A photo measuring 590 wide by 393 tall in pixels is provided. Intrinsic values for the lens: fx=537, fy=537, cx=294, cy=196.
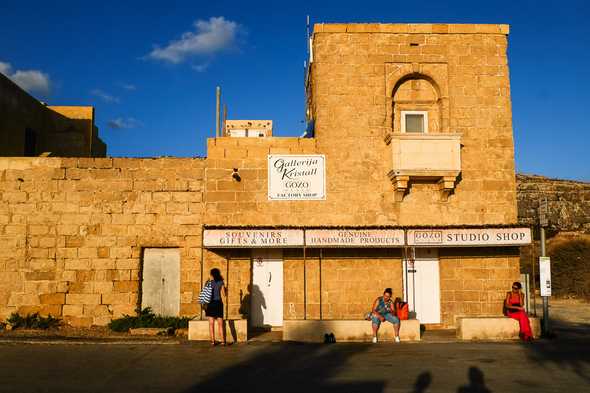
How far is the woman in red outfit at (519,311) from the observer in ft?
42.7

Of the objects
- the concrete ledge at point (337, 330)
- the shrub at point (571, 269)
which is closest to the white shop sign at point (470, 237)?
the concrete ledge at point (337, 330)

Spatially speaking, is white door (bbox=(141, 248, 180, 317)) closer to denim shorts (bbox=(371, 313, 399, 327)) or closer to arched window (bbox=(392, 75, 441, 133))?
denim shorts (bbox=(371, 313, 399, 327))

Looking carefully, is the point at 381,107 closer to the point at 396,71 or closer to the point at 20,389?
the point at 396,71

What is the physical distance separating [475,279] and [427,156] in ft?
12.3

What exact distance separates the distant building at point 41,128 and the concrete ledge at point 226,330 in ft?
25.0

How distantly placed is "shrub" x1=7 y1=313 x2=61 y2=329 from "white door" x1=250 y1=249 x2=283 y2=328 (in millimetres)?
5352

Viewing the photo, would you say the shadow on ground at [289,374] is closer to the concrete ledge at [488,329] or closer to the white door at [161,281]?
the concrete ledge at [488,329]

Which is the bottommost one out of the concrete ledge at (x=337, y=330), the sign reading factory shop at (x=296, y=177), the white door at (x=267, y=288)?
the concrete ledge at (x=337, y=330)

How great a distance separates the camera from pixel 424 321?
15172mm

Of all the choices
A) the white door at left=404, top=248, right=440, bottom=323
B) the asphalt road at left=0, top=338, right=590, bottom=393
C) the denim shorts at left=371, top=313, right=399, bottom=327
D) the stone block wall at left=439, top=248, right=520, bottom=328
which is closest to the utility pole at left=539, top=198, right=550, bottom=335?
the stone block wall at left=439, top=248, right=520, bottom=328

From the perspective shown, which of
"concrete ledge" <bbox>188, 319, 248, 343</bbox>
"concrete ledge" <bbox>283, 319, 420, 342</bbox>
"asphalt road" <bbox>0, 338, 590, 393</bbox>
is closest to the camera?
"asphalt road" <bbox>0, 338, 590, 393</bbox>

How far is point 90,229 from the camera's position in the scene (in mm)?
14906

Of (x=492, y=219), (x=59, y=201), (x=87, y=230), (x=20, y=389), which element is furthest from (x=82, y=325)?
(x=492, y=219)

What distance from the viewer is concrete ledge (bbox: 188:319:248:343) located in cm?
1267
